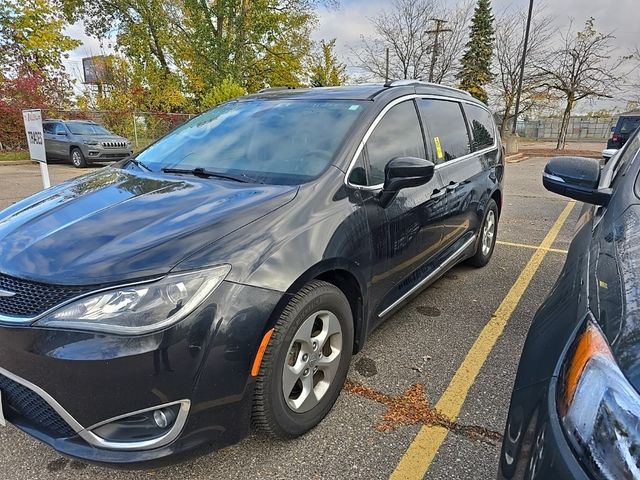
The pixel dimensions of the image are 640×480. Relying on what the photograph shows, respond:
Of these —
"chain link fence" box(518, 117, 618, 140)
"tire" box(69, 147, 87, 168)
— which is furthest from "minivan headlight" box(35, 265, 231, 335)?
"chain link fence" box(518, 117, 618, 140)

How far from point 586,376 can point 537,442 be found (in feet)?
0.67

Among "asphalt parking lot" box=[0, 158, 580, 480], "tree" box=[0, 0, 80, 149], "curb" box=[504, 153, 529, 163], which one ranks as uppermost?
"tree" box=[0, 0, 80, 149]

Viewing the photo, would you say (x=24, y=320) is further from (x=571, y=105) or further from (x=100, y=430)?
(x=571, y=105)

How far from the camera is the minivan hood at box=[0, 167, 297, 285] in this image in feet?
5.33

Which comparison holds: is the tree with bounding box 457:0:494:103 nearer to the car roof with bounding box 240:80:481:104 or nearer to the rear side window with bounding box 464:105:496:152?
the rear side window with bounding box 464:105:496:152

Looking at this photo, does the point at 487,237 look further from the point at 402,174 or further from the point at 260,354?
the point at 260,354

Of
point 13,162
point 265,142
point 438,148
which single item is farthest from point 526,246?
point 13,162

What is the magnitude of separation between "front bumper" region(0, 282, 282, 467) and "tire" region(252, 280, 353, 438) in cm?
16

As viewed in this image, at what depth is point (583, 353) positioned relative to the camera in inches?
41.7

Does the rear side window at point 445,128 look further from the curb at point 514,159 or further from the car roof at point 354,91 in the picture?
the curb at point 514,159

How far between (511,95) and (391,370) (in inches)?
992

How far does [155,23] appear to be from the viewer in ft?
68.7

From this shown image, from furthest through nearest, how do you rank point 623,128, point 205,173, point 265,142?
point 623,128 → point 265,142 → point 205,173

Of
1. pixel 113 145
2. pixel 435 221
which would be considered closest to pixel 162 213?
pixel 435 221
